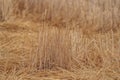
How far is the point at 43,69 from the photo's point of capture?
117 inches

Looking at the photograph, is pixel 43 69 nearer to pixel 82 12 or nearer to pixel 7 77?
pixel 7 77

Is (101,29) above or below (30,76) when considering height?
above

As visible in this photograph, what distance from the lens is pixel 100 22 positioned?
182 inches

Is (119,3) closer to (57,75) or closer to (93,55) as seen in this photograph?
(93,55)

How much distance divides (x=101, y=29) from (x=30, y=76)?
198 cm

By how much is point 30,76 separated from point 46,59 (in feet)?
0.92

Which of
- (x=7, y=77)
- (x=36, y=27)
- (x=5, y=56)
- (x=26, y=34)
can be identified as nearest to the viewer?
(x=7, y=77)

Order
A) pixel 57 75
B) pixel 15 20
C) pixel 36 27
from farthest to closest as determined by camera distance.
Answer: pixel 15 20, pixel 36 27, pixel 57 75

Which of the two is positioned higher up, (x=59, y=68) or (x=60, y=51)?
(x=60, y=51)

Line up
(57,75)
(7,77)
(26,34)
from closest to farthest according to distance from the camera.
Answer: (7,77), (57,75), (26,34)

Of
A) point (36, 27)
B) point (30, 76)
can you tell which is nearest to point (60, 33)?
point (30, 76)

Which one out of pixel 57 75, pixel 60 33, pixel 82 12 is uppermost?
pixel 82 12

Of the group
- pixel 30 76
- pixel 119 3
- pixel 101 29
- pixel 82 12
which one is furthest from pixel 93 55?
pixel 119 3

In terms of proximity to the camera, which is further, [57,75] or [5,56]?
[5,56]
